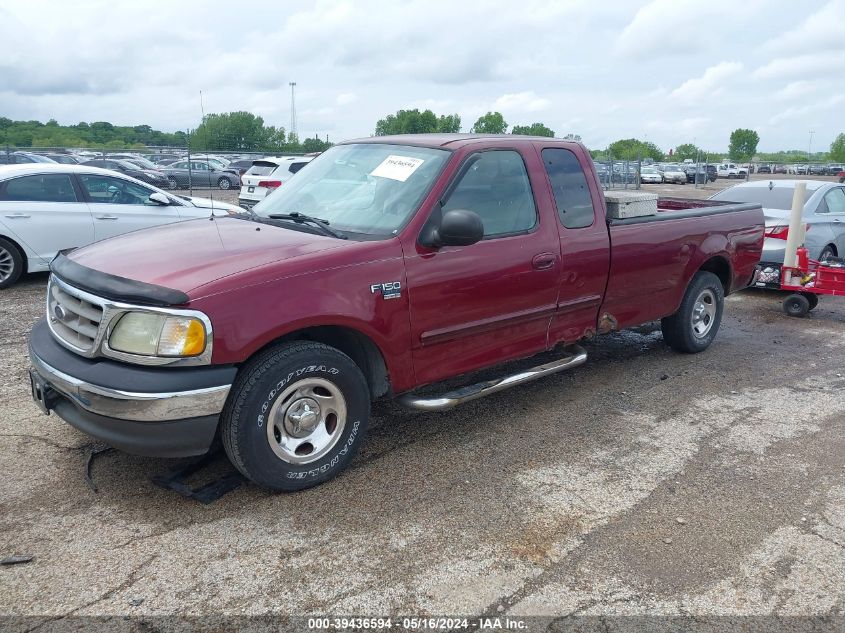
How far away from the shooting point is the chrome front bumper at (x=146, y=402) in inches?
129

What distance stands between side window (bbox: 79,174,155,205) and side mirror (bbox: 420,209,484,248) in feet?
22.2

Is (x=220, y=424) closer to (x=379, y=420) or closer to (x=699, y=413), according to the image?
(x=379, y=420)

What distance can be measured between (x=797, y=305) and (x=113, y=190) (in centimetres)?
876

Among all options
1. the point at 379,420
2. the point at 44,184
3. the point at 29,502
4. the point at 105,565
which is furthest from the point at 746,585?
the point at 44,184

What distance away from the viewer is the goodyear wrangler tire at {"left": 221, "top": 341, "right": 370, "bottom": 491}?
351 centimetres

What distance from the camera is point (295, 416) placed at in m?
3.71

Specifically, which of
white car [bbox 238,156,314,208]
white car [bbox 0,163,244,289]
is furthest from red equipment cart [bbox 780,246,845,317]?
white car [bbox 238,156,314,208]

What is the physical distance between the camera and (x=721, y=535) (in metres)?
3.54

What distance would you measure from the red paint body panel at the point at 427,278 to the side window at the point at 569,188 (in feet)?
0.22

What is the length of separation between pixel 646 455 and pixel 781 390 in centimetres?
206

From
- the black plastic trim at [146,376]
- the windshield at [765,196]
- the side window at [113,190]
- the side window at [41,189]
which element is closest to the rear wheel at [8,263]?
the side window at [41,189]

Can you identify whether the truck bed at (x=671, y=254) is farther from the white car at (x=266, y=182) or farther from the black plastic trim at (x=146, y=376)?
the white car at (x=266, y=182)

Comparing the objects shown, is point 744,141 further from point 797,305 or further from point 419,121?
point 797,305

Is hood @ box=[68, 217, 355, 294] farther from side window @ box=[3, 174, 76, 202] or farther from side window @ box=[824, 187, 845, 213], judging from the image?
side window @ box=[824, 187, 845, 213]
